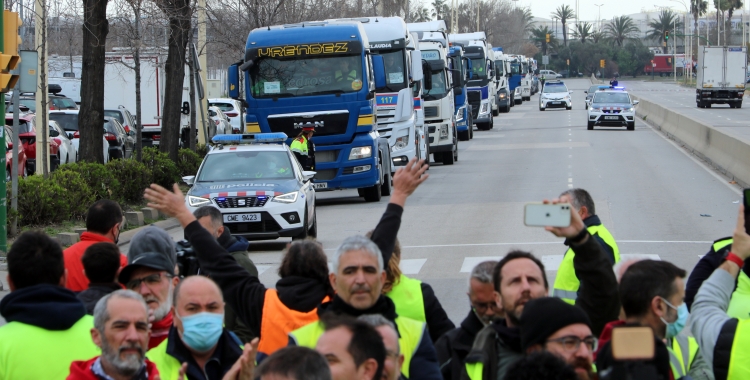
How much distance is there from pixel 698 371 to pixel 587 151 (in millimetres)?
30716

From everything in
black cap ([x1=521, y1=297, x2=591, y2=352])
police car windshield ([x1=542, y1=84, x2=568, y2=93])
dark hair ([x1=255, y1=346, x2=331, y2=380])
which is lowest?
dark hair ([x1=255, y1=346, x2=331, y2=380])

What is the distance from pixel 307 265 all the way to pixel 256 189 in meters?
10.3

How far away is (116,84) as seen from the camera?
40.6 meters

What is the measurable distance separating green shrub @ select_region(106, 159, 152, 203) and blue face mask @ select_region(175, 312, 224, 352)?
14.9 m

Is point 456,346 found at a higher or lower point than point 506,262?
lower

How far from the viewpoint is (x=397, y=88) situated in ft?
85.4

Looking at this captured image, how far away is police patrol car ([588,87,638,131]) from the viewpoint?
45.9 m

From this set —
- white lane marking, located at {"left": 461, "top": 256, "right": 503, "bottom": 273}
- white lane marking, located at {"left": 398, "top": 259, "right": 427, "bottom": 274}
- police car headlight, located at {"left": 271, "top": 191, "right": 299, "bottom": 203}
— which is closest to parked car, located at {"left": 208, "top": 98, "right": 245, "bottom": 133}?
police car headlight, located at {"left": 271, "top": 191, "right": 299, "bottom": 203}

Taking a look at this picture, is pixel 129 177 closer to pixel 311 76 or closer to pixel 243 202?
pixel 311 76

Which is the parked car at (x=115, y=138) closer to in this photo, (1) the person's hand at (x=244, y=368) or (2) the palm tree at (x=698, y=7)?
(1) the person's hand at (x=244, y=368)

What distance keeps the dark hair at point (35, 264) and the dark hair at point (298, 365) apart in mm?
1953

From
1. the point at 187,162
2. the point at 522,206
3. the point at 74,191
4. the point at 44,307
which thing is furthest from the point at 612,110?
the point at 44,307

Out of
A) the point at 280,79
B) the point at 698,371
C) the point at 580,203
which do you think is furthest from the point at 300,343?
the point at 280,79

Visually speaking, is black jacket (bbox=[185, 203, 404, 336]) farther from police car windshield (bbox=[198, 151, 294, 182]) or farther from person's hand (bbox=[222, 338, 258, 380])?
police car windshield (bbox=[198, 151, 294, 182])
